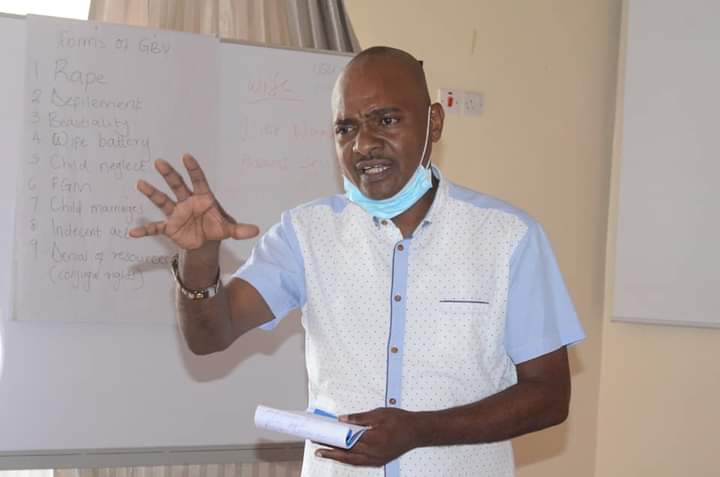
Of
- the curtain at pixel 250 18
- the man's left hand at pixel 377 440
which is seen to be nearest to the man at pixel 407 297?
the man's left hand at pixel 377 440

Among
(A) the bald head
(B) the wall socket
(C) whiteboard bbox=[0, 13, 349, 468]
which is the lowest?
(C) whiteboard bbox=[0, 13, 349, 468]

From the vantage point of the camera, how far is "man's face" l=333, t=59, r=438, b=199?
1717mm

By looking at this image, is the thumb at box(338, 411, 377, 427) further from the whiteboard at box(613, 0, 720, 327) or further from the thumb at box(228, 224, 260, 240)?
the whiteboard at box(613, 0, 720, 327)

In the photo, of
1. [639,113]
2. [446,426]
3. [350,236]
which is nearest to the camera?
[446,426]

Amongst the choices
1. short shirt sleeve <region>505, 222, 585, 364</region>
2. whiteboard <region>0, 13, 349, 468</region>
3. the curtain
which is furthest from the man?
the curtain

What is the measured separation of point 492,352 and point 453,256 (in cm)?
20

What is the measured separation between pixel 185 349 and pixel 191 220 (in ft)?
4.82

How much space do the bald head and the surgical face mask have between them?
10cm

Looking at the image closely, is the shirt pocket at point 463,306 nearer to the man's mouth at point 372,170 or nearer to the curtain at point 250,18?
the man's mouth at point 372,170

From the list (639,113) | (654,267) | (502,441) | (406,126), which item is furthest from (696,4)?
(502,441)

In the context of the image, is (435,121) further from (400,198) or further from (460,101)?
(460,101)

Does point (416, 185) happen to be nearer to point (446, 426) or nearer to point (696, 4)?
point (446, 426)

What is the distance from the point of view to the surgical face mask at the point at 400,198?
1.76 meters

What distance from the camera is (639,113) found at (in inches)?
140
